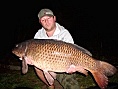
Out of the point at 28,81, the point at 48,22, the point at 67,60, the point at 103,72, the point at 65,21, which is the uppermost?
the point at 48,22

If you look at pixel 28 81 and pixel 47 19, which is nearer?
pixel 47 19

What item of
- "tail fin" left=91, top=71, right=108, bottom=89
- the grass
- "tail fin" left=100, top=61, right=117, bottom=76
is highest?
"tail fin" left=100, top=61, right=117, bottom=76

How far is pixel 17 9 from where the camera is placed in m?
13.5

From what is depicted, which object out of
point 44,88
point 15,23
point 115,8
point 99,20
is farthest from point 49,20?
point 115,8

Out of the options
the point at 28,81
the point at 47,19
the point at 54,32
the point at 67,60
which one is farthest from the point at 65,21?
the point at 67,60

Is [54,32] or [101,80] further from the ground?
[54,32]

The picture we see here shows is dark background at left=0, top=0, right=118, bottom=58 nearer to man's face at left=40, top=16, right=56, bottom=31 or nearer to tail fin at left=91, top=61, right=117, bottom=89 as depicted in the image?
man's face at left=40, top=16, right=56, bottom=31

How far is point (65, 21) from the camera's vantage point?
39.2ft

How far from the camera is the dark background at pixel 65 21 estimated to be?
11.4 m

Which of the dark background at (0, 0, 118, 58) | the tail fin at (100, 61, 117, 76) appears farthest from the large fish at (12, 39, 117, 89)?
the dark background at (0, 0, 118, 58)

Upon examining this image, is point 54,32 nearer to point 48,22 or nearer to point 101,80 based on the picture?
point 48,22

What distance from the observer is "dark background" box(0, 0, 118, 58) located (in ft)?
37.3

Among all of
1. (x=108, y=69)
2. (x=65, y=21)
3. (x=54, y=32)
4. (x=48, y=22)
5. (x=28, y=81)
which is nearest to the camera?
(x=108, y=69)

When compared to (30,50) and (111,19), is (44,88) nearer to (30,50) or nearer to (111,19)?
(30,50)
